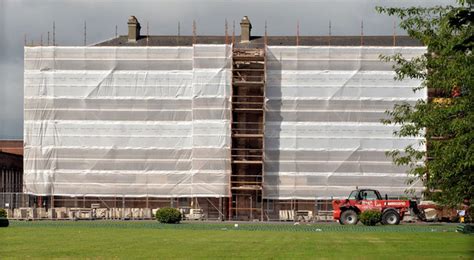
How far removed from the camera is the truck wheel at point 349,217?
49.1 metres

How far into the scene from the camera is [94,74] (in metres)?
58.8

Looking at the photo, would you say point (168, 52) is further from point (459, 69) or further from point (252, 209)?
point (459, 69)

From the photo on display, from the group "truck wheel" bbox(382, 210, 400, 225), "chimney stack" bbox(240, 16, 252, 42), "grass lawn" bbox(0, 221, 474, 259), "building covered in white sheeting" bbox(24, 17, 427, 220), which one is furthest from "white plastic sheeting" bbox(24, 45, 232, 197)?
"grass lawn" bbox(0, 221, 474, 259)

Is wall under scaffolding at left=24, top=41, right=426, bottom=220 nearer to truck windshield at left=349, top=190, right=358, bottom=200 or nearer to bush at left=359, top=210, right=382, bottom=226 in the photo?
truck windshield at left=349, top=190, right=358, bottom=200

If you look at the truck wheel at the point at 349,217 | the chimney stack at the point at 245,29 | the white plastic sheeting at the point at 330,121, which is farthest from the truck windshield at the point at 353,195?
the chimney stack at the point at 245,29

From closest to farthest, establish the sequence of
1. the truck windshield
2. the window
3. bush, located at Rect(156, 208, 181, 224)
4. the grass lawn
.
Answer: the grass lawn
bush, located at Rect(156, 208, 181, 224)
the window
the truck windshield

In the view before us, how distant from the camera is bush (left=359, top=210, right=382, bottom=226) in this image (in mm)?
46812

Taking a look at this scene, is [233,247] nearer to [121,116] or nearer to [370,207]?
[370,207]

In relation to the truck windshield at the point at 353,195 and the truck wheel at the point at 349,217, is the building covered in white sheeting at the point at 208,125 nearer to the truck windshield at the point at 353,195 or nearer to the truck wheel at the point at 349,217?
the truck windshield at the point at 353,195

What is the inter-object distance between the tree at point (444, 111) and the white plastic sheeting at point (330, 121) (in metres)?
29.4

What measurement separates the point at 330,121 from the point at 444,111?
34539 millimetres

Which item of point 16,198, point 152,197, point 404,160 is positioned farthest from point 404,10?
point 16,198

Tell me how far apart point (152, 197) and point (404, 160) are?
35.0 m

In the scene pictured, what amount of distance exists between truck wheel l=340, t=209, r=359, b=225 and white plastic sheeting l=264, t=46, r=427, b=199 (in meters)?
7.46
